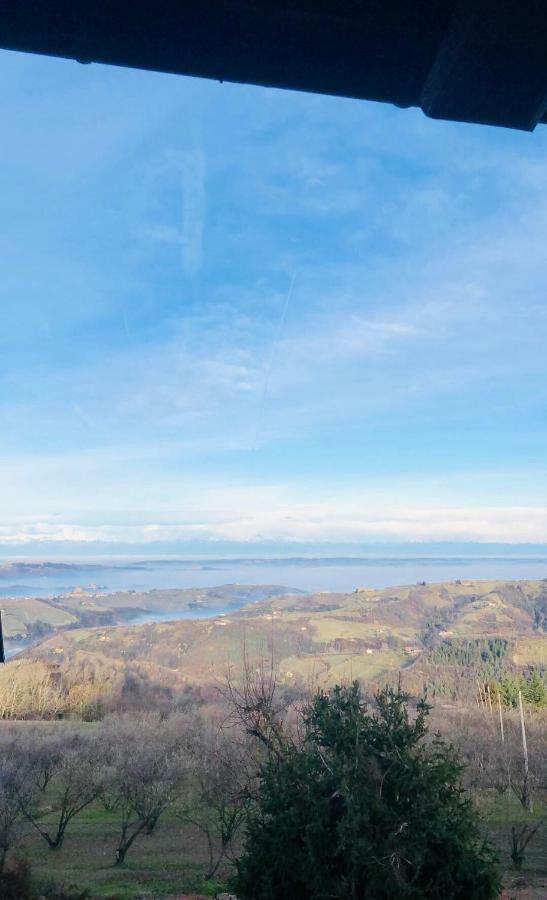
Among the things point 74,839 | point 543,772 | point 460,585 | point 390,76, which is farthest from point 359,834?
point 460,585

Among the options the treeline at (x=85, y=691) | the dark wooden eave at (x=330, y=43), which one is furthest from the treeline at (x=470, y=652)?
the dark wooden eave at (x=330, y=43)

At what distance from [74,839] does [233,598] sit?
3053cm

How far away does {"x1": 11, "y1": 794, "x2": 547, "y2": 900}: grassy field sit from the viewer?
12.2 meters

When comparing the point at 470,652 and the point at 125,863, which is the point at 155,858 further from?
the point at 470,652

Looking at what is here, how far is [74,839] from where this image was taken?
18875mm

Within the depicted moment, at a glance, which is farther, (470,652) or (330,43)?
(470,652)

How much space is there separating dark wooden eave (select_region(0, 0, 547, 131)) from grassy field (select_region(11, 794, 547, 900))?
39.5 ft

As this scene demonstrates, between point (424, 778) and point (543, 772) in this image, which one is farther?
point (543, 772)

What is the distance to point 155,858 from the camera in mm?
17078

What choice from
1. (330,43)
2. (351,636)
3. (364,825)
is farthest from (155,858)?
(351,636)

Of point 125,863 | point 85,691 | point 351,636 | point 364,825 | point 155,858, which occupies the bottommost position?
point 351,636

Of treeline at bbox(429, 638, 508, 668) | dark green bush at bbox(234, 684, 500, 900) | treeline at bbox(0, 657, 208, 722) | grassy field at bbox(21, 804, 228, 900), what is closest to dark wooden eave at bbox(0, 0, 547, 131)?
dark green bush at bbox(234, 684, 500, 900)

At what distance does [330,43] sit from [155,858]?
19.9m

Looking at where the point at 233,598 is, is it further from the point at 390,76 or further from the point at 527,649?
the point at 390,76
